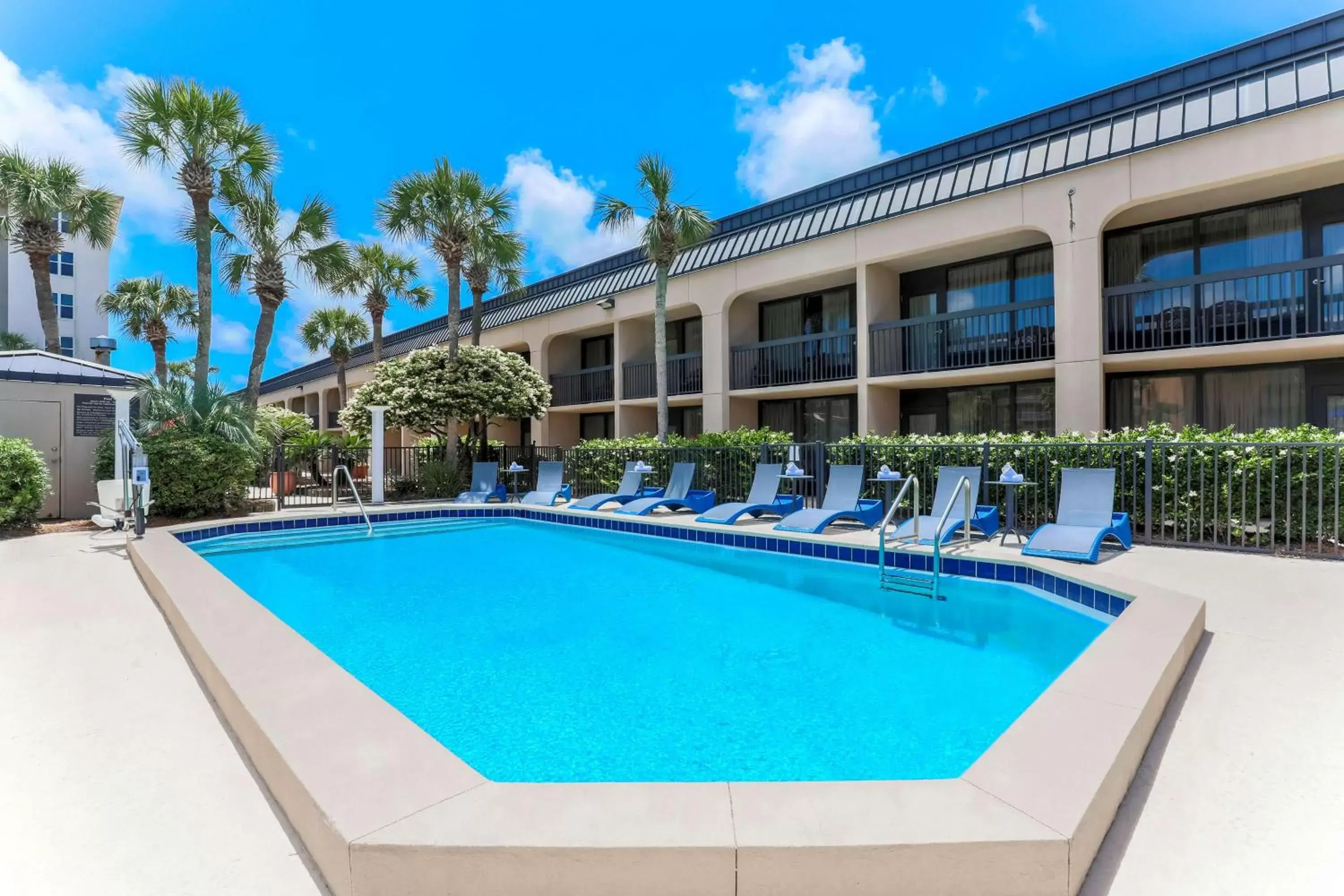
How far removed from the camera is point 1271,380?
37.1 feet

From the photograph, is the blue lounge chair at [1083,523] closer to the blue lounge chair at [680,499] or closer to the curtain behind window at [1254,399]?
the curtain behind window at [1254,399]

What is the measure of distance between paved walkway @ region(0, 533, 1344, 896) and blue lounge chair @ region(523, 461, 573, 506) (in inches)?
375

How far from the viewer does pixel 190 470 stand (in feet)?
39.4

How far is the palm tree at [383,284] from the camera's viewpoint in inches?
938

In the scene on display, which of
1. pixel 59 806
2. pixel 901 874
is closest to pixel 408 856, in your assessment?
pixel 901 874

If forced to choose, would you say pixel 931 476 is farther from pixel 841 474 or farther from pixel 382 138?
pixel 382 138

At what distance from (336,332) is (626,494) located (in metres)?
22.1

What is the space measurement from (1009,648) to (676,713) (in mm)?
2862

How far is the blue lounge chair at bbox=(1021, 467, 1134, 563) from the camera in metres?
7.11

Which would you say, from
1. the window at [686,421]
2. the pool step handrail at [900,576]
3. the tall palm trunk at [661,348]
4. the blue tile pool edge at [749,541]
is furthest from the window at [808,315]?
the pool step handrail at [900,576]

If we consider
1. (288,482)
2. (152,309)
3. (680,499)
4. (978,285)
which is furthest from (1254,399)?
(152,309)

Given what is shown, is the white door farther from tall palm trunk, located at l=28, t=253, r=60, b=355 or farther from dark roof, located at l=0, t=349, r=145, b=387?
tall palm trunk, located at l=28, t=253, r=60, b=355

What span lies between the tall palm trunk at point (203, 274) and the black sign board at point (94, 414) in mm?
2141

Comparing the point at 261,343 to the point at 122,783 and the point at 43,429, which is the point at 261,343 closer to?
the point at 43,429
